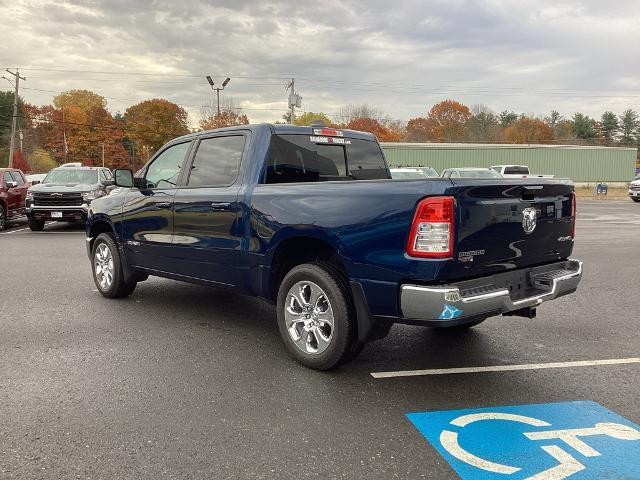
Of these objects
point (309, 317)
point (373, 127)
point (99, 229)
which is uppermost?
point (373, 127)

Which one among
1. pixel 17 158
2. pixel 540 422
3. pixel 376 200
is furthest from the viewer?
pixel 17 158

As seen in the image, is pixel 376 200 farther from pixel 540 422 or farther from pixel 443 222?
pixel 540 422

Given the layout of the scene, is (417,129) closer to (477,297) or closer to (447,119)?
(447,119)

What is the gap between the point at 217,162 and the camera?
5406mm

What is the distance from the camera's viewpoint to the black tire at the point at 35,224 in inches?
619

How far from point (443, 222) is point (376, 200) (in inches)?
19.8

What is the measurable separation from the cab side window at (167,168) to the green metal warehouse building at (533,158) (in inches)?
1547

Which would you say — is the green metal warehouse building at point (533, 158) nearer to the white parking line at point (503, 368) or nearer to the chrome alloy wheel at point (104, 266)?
the chrome alloy wheel at point (104, 266)

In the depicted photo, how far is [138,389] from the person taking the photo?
3.94 meters

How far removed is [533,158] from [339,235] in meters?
49.6

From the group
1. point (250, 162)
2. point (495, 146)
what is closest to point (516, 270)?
point (250, 162)

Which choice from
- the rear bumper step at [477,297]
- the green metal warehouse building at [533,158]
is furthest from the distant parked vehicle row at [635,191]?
the rear bumper step at [477,297]

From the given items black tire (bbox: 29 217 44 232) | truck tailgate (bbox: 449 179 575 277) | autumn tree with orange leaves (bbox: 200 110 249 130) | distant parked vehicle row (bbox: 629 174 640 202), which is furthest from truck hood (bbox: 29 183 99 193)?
autumn tree with orange leaves (bbox: 200 110 249 130)

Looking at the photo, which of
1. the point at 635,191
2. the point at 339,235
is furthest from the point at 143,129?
the point at 339,235
